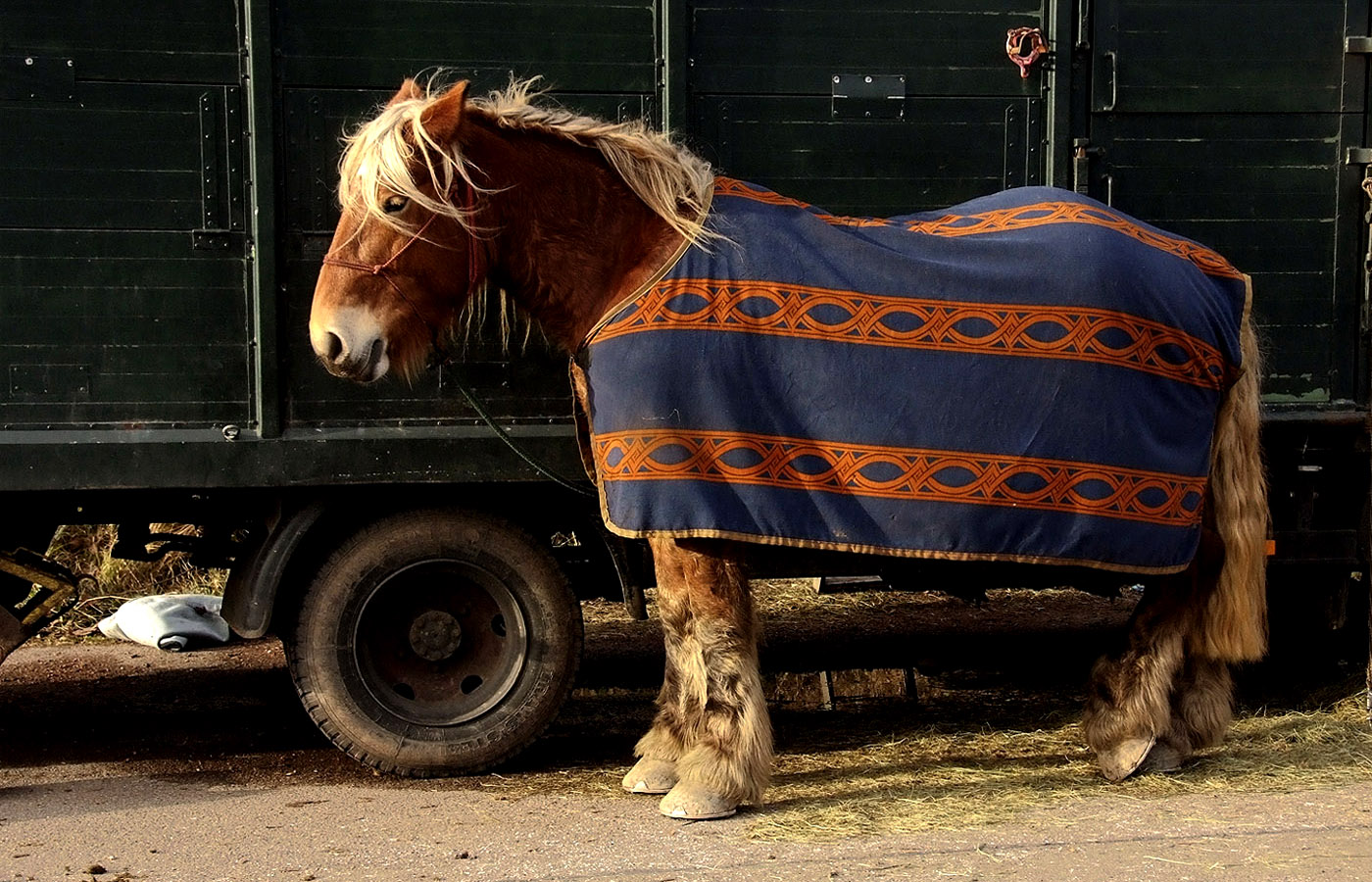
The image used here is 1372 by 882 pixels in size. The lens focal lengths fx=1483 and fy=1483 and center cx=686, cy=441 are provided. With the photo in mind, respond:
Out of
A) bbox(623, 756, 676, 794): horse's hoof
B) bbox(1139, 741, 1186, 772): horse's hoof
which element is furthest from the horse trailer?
bbox(1139, 741, 1186, 772): horse's hoof

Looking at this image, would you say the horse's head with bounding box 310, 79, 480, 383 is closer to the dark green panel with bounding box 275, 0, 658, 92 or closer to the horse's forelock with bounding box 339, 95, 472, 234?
the horse's forelock with bounding box 339, 95, 472, 234

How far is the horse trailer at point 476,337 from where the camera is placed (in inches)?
188

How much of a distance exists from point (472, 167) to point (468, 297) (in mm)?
397

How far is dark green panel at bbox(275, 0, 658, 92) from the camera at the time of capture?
16.0ft

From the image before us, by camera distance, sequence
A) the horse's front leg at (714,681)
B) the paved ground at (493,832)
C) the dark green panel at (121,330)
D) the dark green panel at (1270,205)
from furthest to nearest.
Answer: the dark green panel at (1270,205), the dark green panel at (121,330), the horse's front leg at (714,681), the paved ground at (493,832)

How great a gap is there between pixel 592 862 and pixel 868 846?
795mm

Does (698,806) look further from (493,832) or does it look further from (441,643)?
(441,643)

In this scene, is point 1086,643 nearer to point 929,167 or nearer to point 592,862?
point 929,167

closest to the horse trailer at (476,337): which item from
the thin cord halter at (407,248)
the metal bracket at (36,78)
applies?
the metal bracket at (36,78)

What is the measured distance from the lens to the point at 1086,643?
23.0ft

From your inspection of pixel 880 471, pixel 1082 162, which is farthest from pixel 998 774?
pixel 1082 162

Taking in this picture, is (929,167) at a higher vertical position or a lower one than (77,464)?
higher

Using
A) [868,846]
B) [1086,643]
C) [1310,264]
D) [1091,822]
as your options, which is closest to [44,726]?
[868,846]

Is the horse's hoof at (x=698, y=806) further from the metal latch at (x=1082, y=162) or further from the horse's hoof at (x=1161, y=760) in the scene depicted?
the metal latch at (x=1082, y=162)
